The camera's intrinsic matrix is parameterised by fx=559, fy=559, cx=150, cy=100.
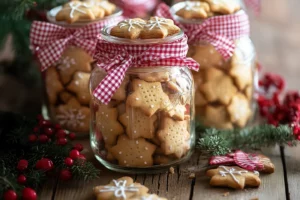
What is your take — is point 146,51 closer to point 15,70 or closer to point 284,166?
point 284,166

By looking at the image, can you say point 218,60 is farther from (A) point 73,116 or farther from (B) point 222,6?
(A) point 73,116

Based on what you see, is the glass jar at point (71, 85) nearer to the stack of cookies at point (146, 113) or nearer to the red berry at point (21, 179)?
the stack of cookies at point (146, 113)

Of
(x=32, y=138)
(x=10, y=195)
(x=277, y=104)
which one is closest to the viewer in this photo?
(x=10, y=195)

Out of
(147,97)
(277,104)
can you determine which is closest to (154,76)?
(147,97)

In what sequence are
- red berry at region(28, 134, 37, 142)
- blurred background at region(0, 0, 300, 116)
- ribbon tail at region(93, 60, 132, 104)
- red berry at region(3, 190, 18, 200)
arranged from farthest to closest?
blurred background at region(0, 0, 300, 116)
red berry at region(28, 134, 37, 142)
ribbon tail at region(93, 60, 132, 104)
red berry at region(3, 190, 18, 200)

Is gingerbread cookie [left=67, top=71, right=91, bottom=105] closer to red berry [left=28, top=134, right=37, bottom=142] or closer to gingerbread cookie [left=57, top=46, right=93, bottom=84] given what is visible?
gingerbread cookie [left=57, top=46, right=93, bottom=84]

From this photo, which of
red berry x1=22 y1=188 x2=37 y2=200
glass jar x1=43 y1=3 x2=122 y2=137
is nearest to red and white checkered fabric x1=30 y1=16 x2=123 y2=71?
glass jar x1=43 y1=3 x2=122 y2=137

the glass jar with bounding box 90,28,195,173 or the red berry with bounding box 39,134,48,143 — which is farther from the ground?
the glass jar with bounding box 90,28,195,173

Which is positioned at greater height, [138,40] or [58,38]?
[138,40]
